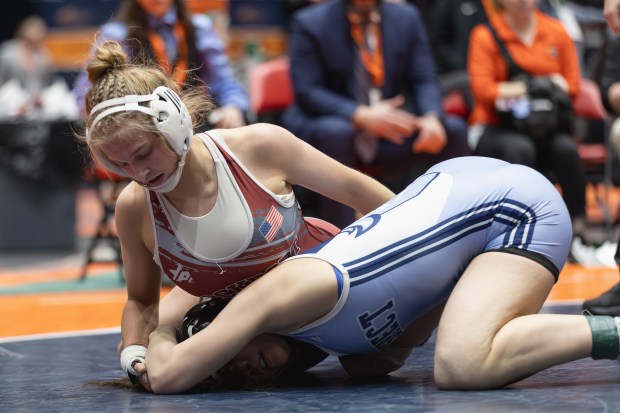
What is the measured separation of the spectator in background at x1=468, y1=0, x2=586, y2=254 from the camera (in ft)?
19.5

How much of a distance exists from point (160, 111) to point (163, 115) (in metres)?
0.01

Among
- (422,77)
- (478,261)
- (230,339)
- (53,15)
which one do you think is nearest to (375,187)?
(478,261)

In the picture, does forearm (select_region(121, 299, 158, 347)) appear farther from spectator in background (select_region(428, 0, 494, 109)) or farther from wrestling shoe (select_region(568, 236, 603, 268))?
spectator in background (select_region(428, 0, 494, 109))

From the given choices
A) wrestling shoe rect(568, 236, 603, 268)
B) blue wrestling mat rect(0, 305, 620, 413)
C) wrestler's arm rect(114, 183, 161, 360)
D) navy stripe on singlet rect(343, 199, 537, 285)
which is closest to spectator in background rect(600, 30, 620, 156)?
wrestling shoe rect(568, 236, 603, 268)

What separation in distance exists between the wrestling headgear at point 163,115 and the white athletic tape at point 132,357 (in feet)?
1.58

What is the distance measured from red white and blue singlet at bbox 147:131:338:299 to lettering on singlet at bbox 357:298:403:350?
0.30 metres

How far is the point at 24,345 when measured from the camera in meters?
3.93

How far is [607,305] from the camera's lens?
3.59 meters

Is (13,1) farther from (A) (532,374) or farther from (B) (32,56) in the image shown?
(A) (532,374)

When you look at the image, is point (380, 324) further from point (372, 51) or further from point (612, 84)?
point (612, 84)

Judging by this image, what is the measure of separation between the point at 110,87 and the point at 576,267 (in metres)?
3.60

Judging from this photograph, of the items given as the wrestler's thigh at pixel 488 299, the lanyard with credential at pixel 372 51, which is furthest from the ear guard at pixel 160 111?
the lanyard with credential at pixel 372 51

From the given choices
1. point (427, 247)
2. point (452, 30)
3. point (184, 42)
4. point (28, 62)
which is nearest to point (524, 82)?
point (184, 42)

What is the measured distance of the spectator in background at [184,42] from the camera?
17.9 ft
